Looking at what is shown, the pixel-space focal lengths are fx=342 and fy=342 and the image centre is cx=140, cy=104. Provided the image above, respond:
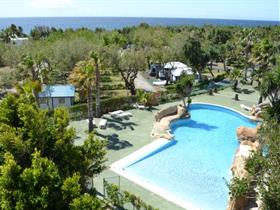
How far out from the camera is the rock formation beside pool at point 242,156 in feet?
57.0

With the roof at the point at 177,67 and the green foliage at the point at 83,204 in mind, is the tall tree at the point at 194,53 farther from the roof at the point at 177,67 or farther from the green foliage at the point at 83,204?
the green foliage at the point at 83,204

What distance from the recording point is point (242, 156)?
21.6 m

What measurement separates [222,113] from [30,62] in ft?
68.0

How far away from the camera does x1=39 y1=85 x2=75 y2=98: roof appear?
1373 inches

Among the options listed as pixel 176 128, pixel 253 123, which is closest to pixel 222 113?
pixel 253 123

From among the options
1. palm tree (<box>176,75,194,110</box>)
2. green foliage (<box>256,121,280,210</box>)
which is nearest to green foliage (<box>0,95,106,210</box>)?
green foliage (<box>256,121,280,210</box>)

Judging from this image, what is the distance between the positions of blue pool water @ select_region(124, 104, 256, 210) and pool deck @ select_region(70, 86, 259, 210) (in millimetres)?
1558

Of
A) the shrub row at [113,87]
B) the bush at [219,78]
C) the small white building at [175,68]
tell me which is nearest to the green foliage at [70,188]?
the shrub row at [113,87]

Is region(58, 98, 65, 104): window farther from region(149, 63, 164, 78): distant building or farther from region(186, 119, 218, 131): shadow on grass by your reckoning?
region(149, 63, 164, 78): distant building

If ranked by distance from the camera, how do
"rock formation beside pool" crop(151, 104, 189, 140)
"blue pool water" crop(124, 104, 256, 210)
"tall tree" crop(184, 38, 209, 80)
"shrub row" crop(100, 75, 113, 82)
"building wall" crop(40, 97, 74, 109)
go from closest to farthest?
"blue pool water" crop(124, 104, 256, 210), "rock formation beside pool" crop(151, 104, 189, 140), "building wall" crop(40, 97, 74, 109), "tall tree" crop(184, 38, 209, 80), "shrub row" crop(100, 75, 113, 82)

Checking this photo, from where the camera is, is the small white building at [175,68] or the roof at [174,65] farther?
the roof at [174,65]

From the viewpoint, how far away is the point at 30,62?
98.0 ft

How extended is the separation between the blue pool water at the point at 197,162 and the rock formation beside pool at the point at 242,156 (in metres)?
1.39

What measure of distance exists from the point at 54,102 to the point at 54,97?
1.93 ft
